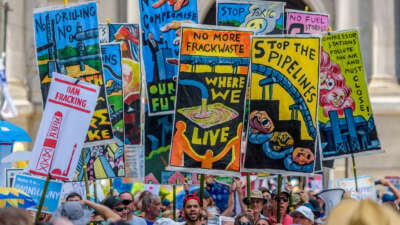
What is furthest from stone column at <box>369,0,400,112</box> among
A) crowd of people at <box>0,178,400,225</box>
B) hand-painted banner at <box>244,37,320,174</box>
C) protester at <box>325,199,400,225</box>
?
protester at <box>325,199,400,225</box>

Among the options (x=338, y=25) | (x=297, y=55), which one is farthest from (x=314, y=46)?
(x=338, y=25)

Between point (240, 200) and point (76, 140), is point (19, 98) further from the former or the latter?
point (76, 140)

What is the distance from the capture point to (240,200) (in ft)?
37.3

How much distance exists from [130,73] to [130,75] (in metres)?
0.03

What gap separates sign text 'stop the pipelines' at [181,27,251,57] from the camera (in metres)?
10.4

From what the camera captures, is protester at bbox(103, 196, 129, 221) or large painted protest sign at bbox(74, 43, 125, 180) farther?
large painted protest sign at bbox(74, 43, 125, 180)

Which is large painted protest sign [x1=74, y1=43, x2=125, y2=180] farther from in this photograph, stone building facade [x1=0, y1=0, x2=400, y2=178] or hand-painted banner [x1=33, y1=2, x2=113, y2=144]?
stone building facade [x1=0, y1=0, x2=400, y2=178]

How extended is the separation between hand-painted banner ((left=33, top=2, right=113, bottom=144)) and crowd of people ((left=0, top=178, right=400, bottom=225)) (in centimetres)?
117

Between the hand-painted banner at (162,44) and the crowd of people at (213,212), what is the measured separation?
1.24 m

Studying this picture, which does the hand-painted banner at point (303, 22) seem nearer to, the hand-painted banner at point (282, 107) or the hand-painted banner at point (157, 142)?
the hand-painted banner at point (157, 142)

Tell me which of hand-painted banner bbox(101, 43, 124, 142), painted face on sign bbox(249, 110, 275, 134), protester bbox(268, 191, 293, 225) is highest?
hand-painted banner bbox(101, 43, 124, 142)

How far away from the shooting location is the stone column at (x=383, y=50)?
25.4 meters

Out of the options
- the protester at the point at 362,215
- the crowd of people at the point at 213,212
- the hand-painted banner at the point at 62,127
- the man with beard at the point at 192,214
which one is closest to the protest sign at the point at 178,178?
the crowd of people at the point at 213,212

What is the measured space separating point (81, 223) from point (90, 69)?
4432 millimetres
